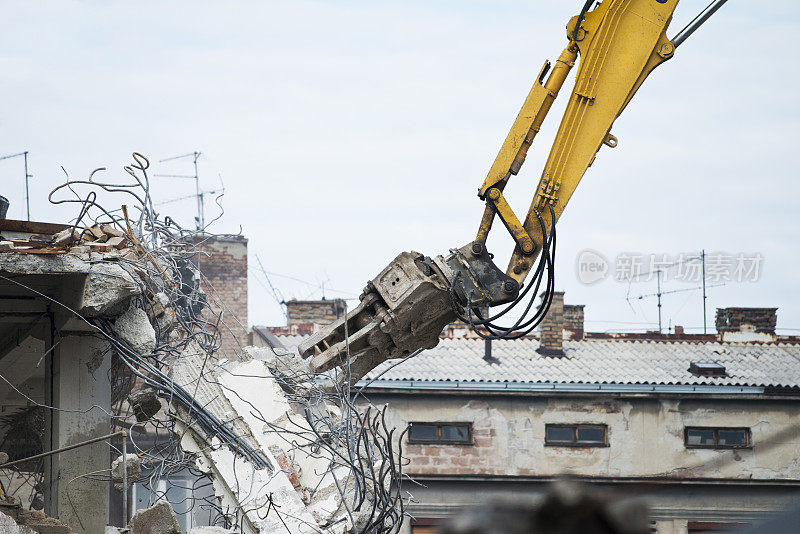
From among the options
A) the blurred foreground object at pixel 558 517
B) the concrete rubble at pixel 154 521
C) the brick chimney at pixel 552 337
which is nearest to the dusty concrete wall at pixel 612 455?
the brick chimney at pixel 552 337

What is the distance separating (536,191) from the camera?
8305 millimetres

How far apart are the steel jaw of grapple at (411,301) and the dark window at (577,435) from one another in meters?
9.93

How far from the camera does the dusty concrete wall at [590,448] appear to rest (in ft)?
56.9

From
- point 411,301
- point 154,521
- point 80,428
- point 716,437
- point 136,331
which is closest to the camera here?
point 154,521

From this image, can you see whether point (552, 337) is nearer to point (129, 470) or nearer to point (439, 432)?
point (439, 432)

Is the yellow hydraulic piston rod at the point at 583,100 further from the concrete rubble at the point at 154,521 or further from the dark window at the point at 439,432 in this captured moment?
the dark window at the point at 439,432

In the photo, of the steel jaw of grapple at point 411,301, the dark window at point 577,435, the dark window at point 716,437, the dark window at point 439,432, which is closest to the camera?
the steel jaw of grapple at point 411,301

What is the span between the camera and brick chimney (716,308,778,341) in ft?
68.6

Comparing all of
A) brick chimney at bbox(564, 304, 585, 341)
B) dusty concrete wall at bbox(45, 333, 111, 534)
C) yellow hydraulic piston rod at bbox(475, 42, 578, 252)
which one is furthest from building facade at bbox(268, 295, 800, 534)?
dusty concrete wall at bbox(45, 333, 111, 534)

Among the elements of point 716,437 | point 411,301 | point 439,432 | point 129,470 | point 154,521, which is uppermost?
point 411,301

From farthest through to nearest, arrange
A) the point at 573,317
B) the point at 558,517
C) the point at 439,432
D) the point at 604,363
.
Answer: the point at 573,317 < the point at 604,363 < the point at 439,432 < the point at 558,517

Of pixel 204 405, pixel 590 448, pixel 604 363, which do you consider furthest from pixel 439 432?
pixel 204 405

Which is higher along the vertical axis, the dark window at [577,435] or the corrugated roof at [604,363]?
the corrugated roof at [604,363]

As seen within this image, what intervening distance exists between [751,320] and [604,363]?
15.5 feet
